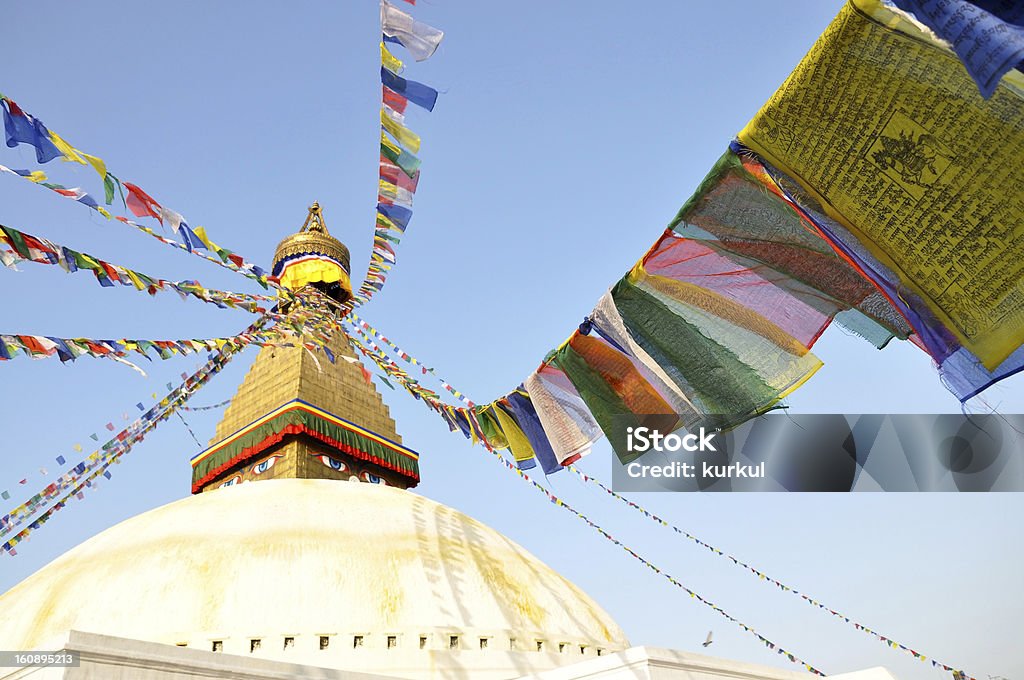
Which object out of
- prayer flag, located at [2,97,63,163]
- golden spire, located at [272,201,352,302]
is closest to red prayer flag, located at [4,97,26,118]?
prayer flag, located at [2,97,63,163]

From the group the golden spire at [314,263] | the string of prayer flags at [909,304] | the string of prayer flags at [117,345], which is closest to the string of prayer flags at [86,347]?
the string of prayer flags at [117,345]

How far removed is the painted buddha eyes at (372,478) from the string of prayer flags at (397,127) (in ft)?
17.9

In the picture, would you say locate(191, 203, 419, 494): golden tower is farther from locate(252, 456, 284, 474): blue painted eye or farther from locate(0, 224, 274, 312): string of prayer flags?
locate(0, 224, 274, 312): string of prayer flags

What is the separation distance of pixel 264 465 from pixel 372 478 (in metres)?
Answer: 1.93

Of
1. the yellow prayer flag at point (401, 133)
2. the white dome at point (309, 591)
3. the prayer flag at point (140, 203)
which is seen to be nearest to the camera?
the prayer flag at point (140, 203)

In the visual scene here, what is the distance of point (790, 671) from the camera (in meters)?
8.02

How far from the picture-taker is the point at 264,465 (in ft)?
43.1

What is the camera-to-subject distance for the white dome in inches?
320

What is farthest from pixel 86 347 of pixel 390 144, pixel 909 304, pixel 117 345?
pixel 909 304

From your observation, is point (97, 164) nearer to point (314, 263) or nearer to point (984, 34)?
point (984, 34)

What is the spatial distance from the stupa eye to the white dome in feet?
7.77

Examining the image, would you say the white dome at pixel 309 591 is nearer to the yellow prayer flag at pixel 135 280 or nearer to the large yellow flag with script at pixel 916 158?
the yellow prayer flag at pixel 135 280

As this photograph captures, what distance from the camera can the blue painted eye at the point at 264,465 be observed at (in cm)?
1294

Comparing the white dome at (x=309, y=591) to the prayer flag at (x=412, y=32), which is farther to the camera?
the white dome at (x=309, y=591)
